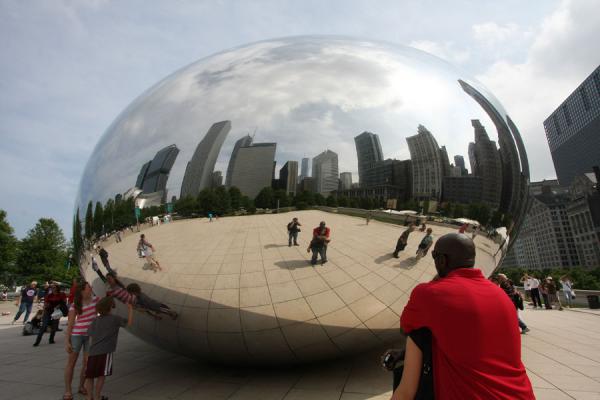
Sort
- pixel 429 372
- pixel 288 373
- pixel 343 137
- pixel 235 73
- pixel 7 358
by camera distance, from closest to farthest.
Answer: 1. pixel 429 372
2. pixel 343 137
3. pixel 235 73
4. pixel 288 373
5. pixel 7 358

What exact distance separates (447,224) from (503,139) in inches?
66.7

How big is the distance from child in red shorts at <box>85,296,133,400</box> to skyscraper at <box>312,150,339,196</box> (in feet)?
9.15

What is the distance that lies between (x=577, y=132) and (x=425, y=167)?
202305mm

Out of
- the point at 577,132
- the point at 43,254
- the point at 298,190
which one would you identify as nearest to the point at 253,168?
the point at 298,190

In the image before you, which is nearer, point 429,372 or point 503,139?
point 429,372

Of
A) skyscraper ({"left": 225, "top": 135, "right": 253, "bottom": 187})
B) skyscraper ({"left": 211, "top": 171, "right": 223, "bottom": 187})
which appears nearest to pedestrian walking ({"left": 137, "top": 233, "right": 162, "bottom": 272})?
skyscraper ({"left": 211, "top": 171, "right": 223, "bottom": 187})

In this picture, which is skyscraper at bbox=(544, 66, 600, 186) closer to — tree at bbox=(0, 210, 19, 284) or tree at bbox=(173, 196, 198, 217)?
tree at bbox=(173, 196, 198, 217)

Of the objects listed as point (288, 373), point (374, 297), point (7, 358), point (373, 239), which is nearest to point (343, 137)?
point (373, 239)

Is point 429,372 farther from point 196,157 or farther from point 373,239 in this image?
point 196,157

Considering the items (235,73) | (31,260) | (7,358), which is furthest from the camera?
(31,260)

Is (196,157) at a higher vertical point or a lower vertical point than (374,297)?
higher

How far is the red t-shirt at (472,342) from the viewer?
1.46m

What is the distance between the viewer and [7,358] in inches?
260

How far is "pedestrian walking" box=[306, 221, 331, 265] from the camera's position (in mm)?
3408
